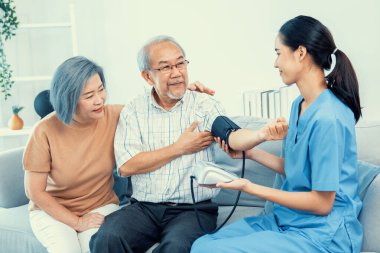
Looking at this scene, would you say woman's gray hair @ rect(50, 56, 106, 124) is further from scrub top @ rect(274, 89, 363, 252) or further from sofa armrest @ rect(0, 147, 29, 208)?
scrub top @ rect(274, 89, 363, 252)

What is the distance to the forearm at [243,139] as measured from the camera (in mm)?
1749

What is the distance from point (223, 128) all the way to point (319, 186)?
0.48m

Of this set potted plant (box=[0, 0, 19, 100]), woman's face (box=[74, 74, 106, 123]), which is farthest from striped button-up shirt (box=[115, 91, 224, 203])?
potted plant (box=[0, 0, 19, 100])

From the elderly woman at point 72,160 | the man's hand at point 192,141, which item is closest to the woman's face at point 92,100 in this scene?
the elderly woman at point 72,160

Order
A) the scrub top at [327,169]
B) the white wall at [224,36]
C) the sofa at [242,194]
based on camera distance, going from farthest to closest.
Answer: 1. the white wall at [224,36]
2. the sofa at [242,194]
3. the scrub top at [327,169]

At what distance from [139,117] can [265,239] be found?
2.49 feet

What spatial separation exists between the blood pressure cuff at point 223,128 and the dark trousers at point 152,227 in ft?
0.93

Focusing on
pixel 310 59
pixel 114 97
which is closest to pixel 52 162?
pixel 310 59

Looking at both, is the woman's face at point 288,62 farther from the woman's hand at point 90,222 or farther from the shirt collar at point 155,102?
the woman's hand at point 90,222

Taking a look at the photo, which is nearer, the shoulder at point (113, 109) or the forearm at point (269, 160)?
the forearm at point (269, 160)

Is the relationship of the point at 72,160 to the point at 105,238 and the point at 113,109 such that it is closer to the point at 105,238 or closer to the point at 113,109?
the point at 113,109

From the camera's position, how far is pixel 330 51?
1.60m

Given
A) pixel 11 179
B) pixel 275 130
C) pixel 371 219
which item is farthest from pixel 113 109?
pixel 371 219

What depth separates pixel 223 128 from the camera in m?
1.86
